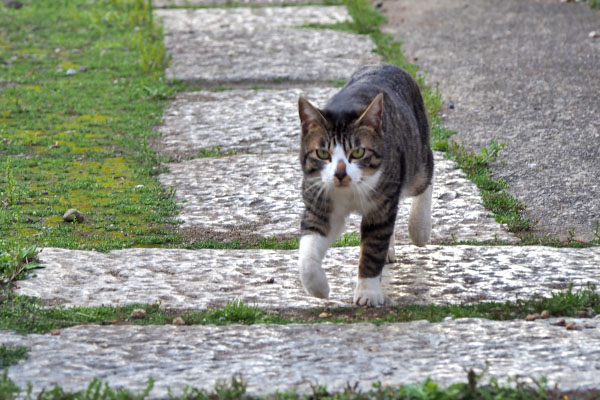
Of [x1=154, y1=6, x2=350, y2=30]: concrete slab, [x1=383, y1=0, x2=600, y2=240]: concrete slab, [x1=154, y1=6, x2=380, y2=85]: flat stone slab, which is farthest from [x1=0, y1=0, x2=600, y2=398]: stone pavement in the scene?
[x1=154, y1=6, x2=350, y2=30]: concrete slab

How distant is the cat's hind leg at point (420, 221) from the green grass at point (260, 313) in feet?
2.83

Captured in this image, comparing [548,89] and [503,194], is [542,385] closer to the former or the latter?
[503,194]

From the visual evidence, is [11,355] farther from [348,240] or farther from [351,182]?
[348,240]

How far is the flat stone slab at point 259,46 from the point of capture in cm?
832

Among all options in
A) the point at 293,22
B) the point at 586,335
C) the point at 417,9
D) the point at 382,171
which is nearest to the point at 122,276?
the point at 382,171

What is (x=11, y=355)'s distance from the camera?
3.43 metres

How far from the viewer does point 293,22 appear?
33.8 feet

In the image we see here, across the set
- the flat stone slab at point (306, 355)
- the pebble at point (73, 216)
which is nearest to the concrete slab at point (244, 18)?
the pebble at point (73, 216)

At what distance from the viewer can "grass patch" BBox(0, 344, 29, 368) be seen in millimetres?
3371

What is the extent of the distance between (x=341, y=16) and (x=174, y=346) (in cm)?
750

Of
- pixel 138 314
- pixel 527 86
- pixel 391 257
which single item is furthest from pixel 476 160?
pixel 138 314

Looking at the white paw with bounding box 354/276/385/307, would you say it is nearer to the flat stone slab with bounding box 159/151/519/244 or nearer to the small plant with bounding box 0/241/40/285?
the flat stone slab with bounding box 159/151/519/244

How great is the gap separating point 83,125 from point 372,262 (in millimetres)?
3658

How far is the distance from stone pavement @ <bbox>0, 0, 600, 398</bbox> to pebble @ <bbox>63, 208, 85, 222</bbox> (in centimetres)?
62
